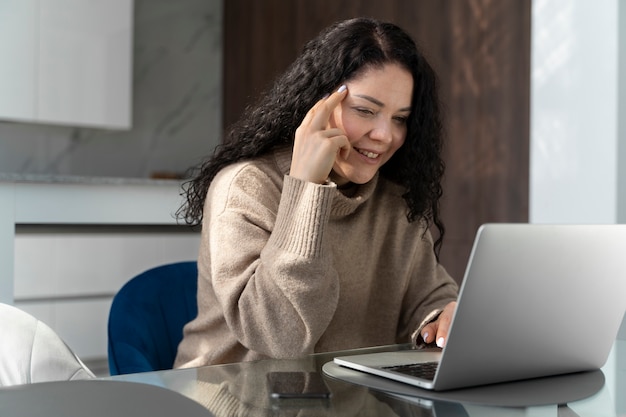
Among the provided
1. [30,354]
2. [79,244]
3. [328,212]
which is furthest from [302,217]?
[79,244]

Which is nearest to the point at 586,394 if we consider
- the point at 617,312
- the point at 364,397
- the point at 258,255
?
the point at 617,312

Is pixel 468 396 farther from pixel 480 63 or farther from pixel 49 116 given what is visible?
pixel 49 116

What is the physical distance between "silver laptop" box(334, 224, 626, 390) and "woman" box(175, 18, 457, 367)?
0.31 meters

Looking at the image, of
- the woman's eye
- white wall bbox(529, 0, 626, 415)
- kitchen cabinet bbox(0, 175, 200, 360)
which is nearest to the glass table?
the woman's eye

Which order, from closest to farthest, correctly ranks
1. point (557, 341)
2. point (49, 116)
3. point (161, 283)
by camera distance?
point (557, 341) → point (161, 283) → point (49, 116)

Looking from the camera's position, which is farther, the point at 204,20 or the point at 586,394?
the point at 204,20

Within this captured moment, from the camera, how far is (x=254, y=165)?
1645 mm

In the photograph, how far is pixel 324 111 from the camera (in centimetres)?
154

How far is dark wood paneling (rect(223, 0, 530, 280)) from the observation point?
10.3ft

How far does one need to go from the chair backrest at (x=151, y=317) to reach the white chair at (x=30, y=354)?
1.64 ft

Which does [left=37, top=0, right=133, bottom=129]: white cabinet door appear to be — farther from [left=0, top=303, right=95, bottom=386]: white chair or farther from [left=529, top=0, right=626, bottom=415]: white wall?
[left=0, top=303, right=95, bottom=386]: white chair

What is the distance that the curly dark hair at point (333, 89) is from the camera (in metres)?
1.68

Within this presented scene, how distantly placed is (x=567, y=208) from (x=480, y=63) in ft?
2.50

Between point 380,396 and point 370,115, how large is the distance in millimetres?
817
